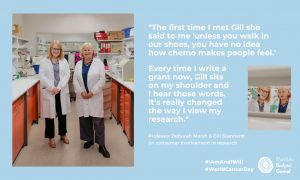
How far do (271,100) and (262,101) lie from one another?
0.20 feet

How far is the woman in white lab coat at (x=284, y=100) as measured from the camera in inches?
84.6

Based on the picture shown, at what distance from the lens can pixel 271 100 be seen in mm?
2217

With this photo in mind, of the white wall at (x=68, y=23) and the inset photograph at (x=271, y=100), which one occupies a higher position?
the white wall at (x=68, y=23)

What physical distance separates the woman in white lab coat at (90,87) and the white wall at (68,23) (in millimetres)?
6054

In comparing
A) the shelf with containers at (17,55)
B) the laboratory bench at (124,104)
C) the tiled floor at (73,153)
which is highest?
the shelf with containers at (17,55)

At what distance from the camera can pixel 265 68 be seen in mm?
2150

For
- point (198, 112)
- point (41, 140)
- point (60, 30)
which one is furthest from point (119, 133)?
point (60, 30)

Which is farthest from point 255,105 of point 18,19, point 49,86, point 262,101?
point 18,19

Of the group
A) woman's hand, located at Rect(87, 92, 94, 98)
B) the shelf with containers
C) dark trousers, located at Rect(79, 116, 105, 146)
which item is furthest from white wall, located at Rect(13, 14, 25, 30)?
woman's hand, located at Rect(87, 92, 94, 98)

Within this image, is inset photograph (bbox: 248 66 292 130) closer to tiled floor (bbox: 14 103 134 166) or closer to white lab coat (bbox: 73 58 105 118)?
tiled floor (bbox: 14 103 134 166)

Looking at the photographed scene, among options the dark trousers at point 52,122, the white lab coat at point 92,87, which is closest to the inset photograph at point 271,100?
the white lab coat at point 92,87

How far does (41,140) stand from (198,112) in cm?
286

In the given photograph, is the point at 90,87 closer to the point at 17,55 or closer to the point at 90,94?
the point at 90,94

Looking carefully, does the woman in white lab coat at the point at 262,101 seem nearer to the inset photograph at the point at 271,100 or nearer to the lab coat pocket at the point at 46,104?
the inset photograph at the point at 271,100
